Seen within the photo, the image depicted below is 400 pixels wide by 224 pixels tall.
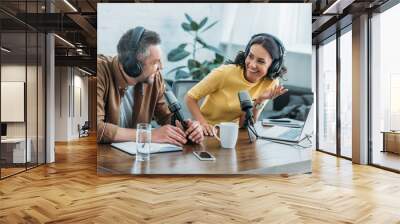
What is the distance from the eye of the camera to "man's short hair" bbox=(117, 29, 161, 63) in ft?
19.4

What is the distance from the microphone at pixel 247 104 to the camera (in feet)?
19.6

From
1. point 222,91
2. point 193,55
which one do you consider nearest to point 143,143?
point 222,91

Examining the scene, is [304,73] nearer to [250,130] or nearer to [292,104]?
[292,104]

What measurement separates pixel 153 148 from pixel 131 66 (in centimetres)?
132

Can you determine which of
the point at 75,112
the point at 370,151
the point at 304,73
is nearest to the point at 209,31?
the point at 304,73

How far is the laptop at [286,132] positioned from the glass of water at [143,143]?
1.71 metres

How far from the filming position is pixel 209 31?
5.96 meters

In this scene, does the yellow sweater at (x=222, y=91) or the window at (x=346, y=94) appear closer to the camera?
the yellow sweater at (x=222, y=91)

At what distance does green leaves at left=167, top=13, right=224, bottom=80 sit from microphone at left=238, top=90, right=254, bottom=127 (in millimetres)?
610

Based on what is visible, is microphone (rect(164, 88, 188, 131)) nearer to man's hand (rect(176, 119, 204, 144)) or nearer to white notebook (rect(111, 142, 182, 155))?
man's hand (rect(176, 119, 204, 144))

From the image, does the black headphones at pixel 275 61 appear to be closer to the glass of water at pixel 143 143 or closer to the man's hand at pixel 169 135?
the man's hand at pixel 169 135

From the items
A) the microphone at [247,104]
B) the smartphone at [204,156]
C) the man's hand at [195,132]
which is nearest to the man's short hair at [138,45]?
the man's hand at [195,132]

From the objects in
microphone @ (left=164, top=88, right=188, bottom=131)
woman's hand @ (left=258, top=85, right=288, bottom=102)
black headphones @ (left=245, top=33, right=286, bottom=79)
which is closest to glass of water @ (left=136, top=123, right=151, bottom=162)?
microphone @ (left=164, top=88, right=188, bottom=131)

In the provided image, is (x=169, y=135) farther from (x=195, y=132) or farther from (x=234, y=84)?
(x=234, y=84)
